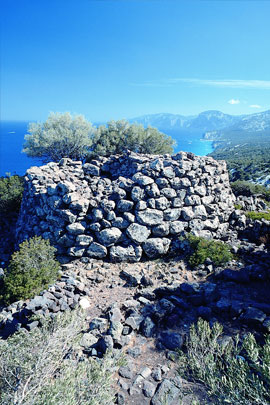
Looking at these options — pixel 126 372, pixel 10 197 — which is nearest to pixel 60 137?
pixel 10 197

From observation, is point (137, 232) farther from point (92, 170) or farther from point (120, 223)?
point (92, 170)

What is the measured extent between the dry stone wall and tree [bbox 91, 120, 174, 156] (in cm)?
549

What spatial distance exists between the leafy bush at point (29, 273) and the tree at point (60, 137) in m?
11.9

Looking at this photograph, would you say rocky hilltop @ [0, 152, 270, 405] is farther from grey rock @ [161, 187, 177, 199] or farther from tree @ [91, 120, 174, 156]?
tree @ [91, 120, 174, 156]

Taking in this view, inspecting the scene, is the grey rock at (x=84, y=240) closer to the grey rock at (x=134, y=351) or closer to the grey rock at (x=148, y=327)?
the grey rock at (x=148, y=327)

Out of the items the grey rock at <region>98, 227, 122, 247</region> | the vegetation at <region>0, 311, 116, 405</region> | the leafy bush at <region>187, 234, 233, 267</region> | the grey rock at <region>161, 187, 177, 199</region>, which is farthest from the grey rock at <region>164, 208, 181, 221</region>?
the vegetation at <region>0, 311, 116, 405</region>

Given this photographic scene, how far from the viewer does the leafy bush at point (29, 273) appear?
7613mm

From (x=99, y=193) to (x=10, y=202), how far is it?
6.79 metres

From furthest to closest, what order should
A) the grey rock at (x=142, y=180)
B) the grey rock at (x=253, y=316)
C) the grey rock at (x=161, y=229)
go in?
1. the grey rock at (x=142, y=180)
2. the grey rock at (x=161, y=229)
3. the grey rock at (x=253, y=316)

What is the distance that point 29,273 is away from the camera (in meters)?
7.88

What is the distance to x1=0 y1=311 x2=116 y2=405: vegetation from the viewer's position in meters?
3.37

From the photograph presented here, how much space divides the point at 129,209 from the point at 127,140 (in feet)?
30.5

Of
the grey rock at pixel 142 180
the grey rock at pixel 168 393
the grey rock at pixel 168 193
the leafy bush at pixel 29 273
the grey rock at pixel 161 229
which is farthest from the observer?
the grey rock at pixel 168 193

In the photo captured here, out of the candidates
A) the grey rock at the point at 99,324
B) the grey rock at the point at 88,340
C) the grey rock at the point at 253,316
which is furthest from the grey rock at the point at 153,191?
the grey rock at the point at 88,340
